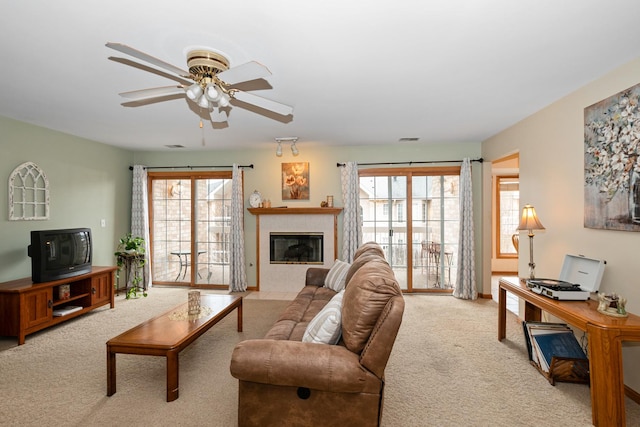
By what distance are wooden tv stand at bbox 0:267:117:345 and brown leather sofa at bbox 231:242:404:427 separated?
308 centimetres

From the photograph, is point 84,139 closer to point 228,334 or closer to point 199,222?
point 199,222

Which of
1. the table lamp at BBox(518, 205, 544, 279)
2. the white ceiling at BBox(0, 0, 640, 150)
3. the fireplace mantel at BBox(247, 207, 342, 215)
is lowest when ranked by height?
the table lamp at BBox(518, 205, 544, 279)

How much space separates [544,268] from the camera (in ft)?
11.7

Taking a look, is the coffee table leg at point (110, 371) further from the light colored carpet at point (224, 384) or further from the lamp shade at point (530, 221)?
the lamp shade at point (530, 221)

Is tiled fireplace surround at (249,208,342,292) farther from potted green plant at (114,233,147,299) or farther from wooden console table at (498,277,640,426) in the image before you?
wooden console table at (498,277,640,426)

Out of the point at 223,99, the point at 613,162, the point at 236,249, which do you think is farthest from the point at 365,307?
the point at 236,249

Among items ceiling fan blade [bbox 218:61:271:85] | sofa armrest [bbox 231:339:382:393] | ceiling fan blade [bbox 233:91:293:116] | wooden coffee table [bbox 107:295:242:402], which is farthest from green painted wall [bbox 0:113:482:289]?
→ sofa armrest [bbox 231:339:382:393]

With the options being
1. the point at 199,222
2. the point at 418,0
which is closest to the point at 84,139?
the point at 199,222

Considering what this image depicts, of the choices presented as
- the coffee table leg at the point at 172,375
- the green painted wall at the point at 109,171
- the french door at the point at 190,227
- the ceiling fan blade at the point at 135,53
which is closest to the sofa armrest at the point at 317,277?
the green painted wall at the point at 109,171

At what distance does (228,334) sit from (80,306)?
2.32m

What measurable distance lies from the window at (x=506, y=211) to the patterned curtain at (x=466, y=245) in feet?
8.72

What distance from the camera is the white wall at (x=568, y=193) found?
245 centimetres

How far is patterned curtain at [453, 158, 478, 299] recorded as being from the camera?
5145 mm

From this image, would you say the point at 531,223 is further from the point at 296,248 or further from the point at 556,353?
the point at 296,248
